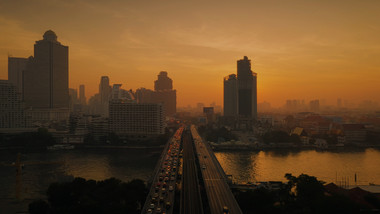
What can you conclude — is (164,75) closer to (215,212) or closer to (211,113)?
(211,113)

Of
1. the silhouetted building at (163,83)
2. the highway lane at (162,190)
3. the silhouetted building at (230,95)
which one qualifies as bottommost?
the highway lane at (162,190)

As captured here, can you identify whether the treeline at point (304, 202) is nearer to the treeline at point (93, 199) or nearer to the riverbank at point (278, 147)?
the treeline at point (93, 199)

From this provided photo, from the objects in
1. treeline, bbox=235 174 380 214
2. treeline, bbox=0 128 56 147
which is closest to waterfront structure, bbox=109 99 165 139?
treeline, bbox=0 128 56 147

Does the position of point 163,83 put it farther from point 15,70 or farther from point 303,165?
point 303,165

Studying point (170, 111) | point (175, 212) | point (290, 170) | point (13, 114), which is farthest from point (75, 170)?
point (170, 111)

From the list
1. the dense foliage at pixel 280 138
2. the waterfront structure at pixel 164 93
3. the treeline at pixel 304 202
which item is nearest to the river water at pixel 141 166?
the dense foliage at pixel 280 138

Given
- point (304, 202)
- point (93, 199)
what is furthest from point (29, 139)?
point (304, 202)
